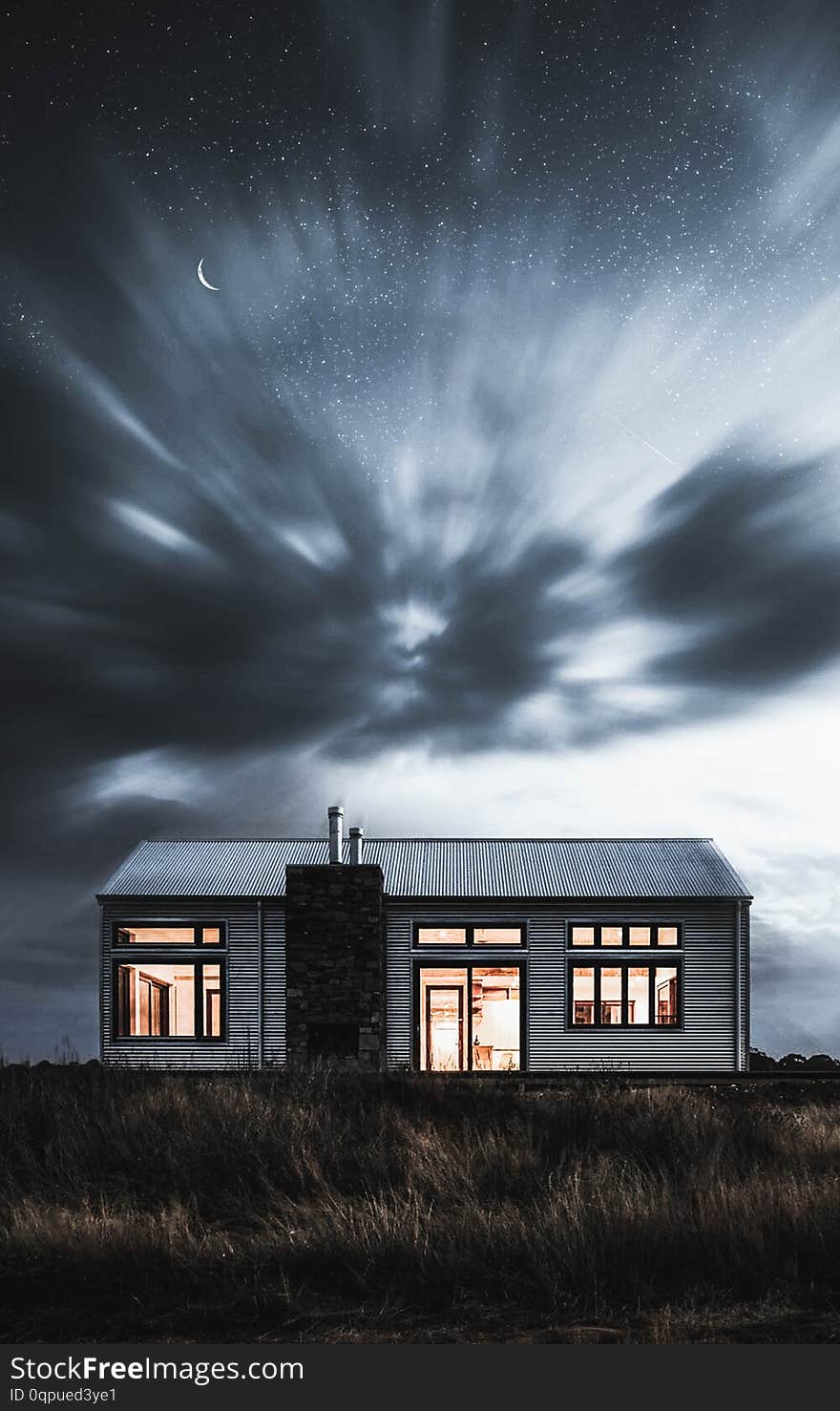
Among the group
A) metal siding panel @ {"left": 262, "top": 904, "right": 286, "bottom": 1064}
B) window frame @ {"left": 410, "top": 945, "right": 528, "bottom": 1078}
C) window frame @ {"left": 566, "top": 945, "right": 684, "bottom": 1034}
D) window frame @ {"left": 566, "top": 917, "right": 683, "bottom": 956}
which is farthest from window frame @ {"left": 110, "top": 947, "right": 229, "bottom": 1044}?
window frame @ {"left": 566, "top": 917, "right": 683, "bottom": 956}

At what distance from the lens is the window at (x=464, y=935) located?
22031mm

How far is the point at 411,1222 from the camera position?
6.81 meters

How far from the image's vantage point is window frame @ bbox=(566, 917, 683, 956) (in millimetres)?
21828

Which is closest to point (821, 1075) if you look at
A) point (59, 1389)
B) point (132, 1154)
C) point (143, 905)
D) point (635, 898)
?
point (635, 898)

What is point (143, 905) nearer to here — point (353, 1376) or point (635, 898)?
point (635, 898)

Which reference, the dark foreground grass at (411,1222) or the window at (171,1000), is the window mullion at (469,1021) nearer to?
the window at (171,1000)

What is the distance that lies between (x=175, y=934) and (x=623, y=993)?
8.54 metres

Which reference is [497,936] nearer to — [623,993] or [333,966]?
[623,993]

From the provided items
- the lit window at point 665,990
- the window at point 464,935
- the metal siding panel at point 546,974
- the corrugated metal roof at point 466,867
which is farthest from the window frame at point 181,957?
the lit window at point 665,990

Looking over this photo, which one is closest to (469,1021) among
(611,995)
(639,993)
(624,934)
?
(611,995)

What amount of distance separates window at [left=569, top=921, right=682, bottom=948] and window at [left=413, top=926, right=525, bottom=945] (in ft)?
4.12

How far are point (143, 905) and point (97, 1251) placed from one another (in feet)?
52.3

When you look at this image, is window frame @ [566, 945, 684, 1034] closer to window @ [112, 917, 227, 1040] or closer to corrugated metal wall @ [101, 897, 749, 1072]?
corrugated metal wall @ [101, 897, 749, 1072]

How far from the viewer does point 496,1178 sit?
8359mm
